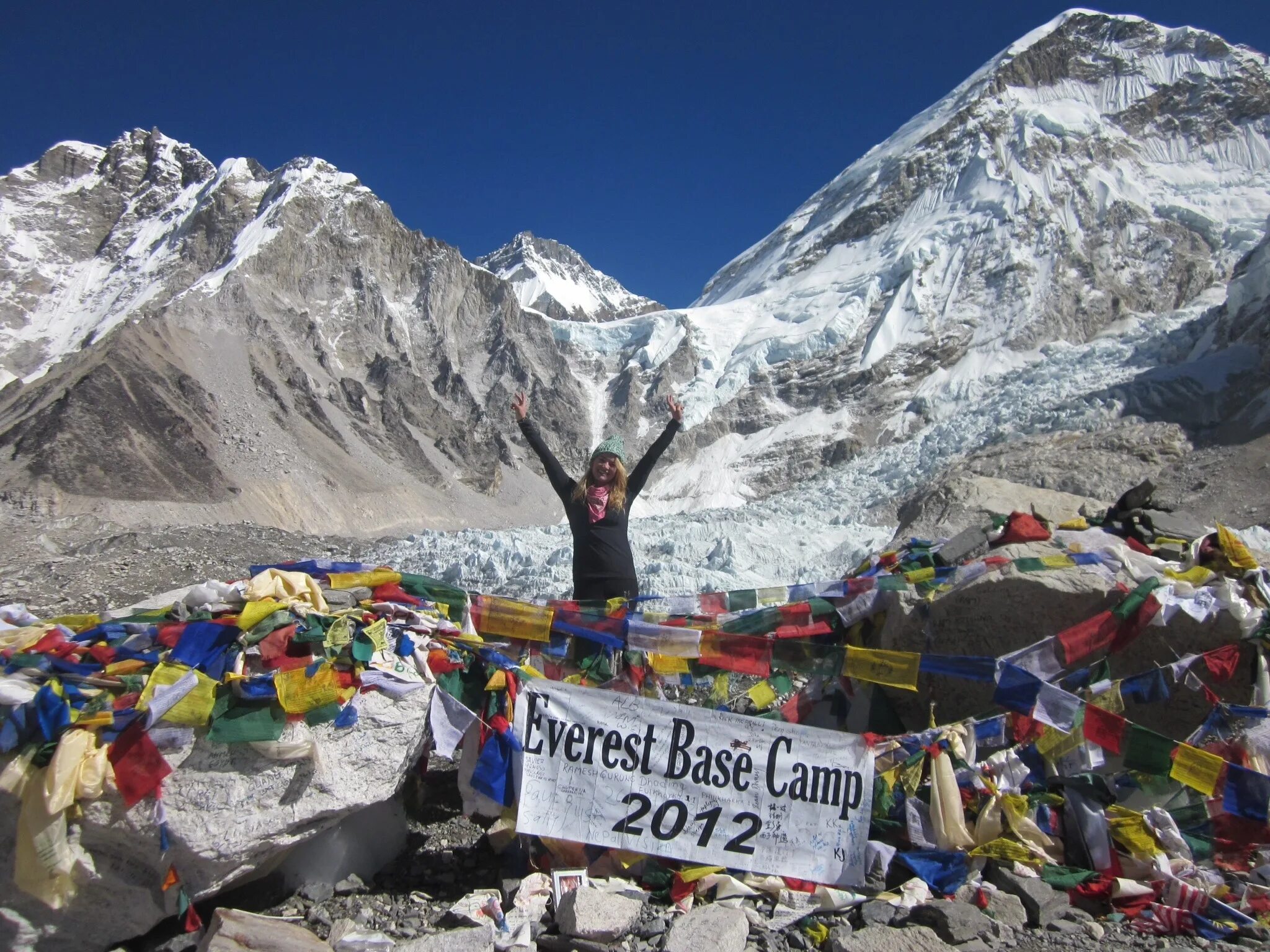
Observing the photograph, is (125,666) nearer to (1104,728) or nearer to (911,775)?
(911,775)

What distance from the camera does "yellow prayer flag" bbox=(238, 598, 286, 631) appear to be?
416 centimetres

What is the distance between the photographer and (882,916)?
3799mm

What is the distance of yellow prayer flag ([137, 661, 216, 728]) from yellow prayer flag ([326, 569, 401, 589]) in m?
Answer: 1.14

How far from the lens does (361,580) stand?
16.4 feet

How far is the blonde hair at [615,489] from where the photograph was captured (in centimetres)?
522

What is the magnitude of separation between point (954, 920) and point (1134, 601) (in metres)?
2.41

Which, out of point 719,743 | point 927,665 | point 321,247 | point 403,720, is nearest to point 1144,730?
point 927,665

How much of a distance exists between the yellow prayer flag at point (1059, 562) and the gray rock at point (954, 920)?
240 centimetres

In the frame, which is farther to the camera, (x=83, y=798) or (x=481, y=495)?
(x=481, y=495)

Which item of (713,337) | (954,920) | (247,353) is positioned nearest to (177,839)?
(954,920)

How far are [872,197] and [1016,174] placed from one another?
1330 cm

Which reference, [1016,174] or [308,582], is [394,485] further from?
[1016,174]

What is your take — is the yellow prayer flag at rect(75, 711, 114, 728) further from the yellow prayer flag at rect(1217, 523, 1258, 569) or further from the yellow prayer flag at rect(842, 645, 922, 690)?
the yellow prayer flag at rect(1217, 523, 1258, 569)

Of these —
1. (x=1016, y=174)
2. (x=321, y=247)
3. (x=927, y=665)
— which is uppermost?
(x=1016, y=174)
